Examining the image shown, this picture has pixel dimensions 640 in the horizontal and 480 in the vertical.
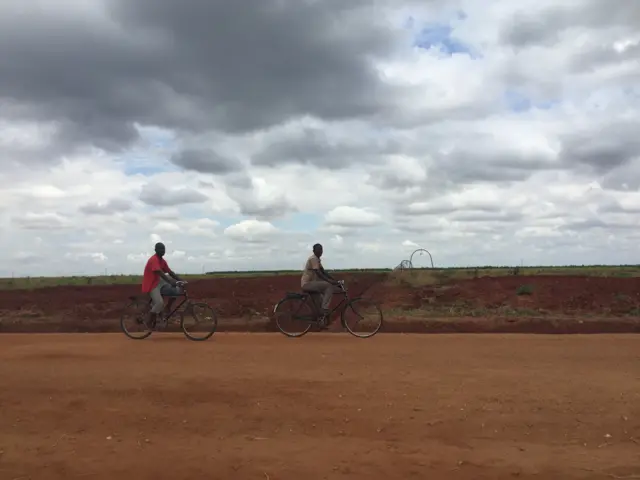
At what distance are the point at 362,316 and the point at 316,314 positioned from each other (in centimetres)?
110

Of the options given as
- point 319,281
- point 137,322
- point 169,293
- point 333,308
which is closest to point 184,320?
point 169,293

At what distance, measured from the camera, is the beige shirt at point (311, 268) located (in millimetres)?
15359

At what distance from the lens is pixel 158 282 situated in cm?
1513

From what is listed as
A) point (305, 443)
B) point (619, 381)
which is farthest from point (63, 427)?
point (619, 381)

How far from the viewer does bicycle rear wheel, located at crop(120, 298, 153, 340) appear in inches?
607

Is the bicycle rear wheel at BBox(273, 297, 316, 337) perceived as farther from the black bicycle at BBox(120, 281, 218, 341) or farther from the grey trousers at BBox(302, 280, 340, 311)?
the black bicycle at BBox(120, 281, 218, 341)

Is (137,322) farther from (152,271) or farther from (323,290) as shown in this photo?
(323,290)

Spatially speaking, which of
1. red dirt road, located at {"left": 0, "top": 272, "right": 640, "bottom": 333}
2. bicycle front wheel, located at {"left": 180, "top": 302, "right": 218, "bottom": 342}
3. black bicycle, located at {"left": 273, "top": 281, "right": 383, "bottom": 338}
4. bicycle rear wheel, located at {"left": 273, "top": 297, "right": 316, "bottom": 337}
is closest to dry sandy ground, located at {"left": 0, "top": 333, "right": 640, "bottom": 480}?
bicycle front wheel, located at {"left": 180, "top": 302, "right": 218, "bottom": 342}

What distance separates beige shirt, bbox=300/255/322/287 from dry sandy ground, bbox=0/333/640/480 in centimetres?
333

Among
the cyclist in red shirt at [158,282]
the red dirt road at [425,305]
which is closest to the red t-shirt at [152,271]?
the cyclist in red shirt at [158,282]

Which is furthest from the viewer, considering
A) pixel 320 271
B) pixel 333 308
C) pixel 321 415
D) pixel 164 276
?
pixel 333 308

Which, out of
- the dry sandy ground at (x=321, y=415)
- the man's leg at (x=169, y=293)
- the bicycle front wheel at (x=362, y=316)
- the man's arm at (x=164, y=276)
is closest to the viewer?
the dry sandy ground at (x=321, y=415)

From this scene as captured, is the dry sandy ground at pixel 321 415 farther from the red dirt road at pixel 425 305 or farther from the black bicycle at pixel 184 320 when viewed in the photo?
the red dirt road at pixel 425 305

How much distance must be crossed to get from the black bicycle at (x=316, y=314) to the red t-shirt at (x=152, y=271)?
2.87 meters
